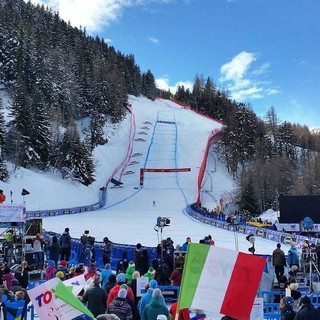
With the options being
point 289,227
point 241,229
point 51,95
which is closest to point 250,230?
point 241,229

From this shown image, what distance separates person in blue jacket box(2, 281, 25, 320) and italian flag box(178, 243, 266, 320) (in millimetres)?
3291

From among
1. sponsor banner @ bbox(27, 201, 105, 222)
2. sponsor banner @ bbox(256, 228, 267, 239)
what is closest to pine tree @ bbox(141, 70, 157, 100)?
sponsor banner @ bbox(27, 201, 105, 222)

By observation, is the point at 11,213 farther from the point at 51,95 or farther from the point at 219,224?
the point at 51,95

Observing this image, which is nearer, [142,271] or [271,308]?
[271,308]

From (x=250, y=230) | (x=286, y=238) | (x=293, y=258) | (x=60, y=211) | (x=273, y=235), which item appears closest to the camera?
(x=293, y=258)

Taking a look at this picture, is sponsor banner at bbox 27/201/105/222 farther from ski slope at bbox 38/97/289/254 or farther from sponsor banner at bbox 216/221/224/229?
sponsor banner at bbox 216/221/224/229

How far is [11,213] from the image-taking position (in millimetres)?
15242

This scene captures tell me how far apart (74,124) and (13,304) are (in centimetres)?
5105

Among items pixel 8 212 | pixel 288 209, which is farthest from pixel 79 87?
pixel 8 212

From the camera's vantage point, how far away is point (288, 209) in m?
31.2

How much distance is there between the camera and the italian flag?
4.83 meters

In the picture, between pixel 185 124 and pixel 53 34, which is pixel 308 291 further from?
pixel 53 34

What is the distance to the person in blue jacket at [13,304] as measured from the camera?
22.8 ft

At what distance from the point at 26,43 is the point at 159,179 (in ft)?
104
